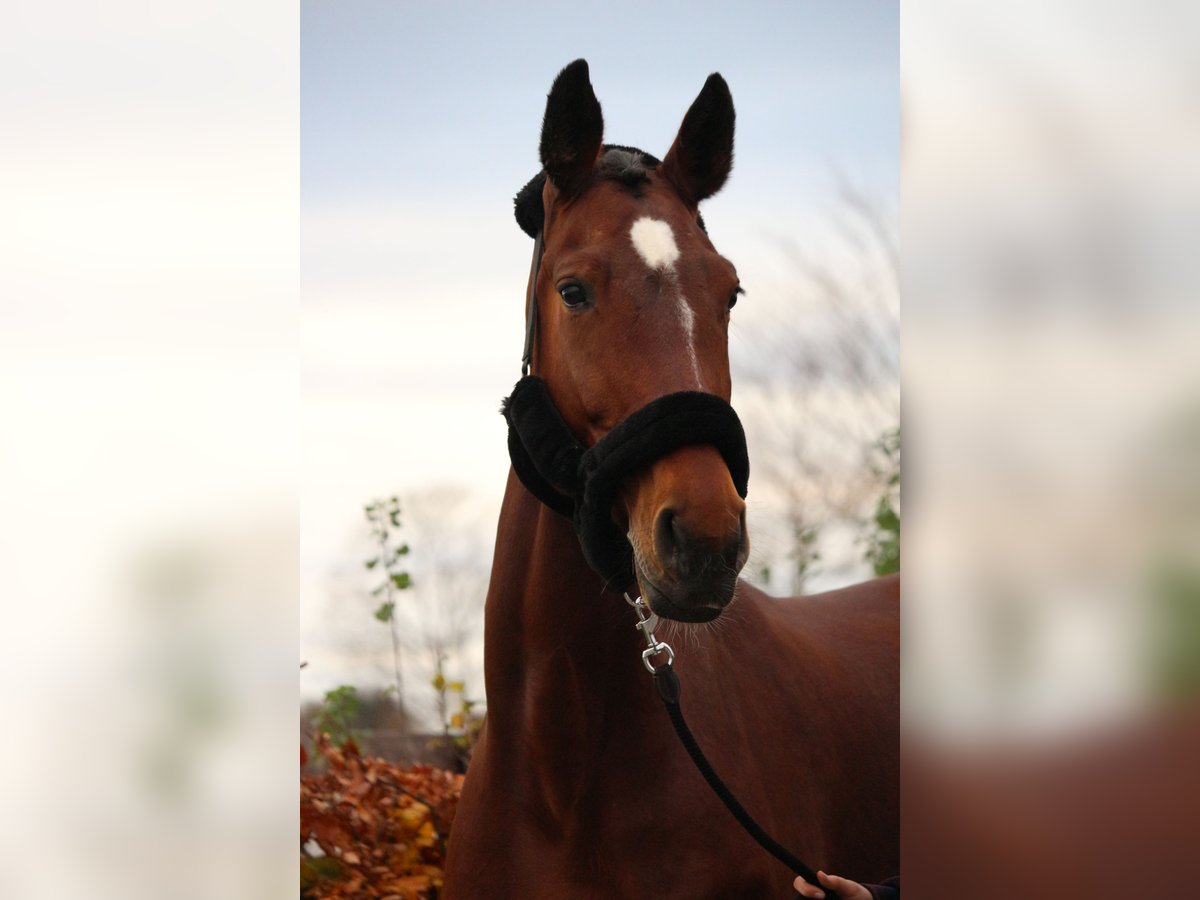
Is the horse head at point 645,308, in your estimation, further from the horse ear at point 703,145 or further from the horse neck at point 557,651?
the horse neck at point 557,651

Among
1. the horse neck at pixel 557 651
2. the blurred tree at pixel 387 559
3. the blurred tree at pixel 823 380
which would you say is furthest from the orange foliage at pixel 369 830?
the blurred tree at pixel 823 380

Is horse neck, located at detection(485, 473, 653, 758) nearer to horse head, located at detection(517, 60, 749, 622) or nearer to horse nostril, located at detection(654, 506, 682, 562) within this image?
horse head, located at detection(517, 60, 749, 622)

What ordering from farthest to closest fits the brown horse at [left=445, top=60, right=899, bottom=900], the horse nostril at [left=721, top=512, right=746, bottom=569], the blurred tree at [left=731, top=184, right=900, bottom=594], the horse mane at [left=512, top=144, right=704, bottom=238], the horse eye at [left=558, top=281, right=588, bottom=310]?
the blurred tree at [left=731, top=184, right=900, bottom=594]
the horse mane at [left=512, top=144, right=704, bottom=238]
the horse eye at [left=558, top=281, right=588, bottom=310]
the brown horse at [left=445, top=60, right=899, bottom=900]
the horse nostril at [left=721, top=512, right=746, bottom=569]

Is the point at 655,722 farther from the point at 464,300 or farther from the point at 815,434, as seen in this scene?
the point at 815,434

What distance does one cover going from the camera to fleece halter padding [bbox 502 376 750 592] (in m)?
1.55

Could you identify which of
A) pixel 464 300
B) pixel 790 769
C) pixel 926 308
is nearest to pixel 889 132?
pixel 464 300

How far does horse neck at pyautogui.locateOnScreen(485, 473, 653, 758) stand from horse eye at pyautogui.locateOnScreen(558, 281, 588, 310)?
0.36 m

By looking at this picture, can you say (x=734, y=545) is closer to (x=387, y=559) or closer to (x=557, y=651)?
(x=557, y=651)

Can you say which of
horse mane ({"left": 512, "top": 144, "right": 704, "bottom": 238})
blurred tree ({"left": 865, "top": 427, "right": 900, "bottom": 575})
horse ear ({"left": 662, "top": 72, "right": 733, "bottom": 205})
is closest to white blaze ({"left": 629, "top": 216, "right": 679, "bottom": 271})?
horse mane ({"left": 512, "top": 144, "right": 704, "bottom": 238})

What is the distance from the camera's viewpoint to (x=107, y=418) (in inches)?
41.4

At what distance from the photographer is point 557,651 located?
1.84m

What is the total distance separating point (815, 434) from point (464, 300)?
48.3 inches

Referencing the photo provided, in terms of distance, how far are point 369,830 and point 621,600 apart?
136 centimetres

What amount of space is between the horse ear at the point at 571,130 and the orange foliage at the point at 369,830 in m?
1.68
